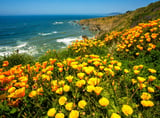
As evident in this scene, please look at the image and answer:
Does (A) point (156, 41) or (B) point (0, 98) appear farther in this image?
(A) point (156, 41)

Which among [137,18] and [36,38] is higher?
[137,18]

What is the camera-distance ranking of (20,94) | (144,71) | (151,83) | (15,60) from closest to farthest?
1. (20,94)
2. (151,83)
3. (144,71)
4. (15,60)

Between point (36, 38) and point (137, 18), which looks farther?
point (36, 38)

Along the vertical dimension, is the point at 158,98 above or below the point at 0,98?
below

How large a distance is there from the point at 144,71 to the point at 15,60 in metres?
6.06

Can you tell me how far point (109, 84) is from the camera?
2.08 m

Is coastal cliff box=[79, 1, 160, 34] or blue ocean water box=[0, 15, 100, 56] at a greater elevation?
coastal cliff box=[79, 1, 160, 34]

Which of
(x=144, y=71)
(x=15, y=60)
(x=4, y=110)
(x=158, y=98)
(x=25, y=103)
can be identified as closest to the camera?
(x=4, y=110)

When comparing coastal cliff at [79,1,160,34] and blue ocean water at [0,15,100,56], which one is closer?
coastal cliff at [79,1,160,34]

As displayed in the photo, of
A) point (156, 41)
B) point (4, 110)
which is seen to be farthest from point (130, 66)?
point (4, 110)

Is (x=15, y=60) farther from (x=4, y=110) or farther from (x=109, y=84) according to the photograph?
(x=109, y=84)

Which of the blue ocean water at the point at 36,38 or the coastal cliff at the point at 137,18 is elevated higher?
the coastal cliff at the point at 137,18

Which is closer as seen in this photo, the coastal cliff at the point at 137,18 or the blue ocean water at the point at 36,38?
the coastal cliff at the point at 137,18

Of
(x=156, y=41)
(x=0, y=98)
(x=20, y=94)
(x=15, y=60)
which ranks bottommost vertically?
(x=15, y=60)
